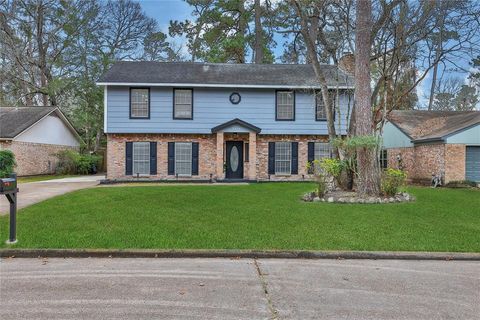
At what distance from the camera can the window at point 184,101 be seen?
61.4 feet

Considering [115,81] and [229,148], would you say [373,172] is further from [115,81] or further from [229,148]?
[115,81]

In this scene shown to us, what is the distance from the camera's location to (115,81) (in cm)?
1802

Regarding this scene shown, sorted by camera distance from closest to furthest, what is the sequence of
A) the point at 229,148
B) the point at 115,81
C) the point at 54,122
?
the point at 115,81, the point at 229,148, the point at 54,122

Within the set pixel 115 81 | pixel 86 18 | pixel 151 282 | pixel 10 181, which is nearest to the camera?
pixel 151 282

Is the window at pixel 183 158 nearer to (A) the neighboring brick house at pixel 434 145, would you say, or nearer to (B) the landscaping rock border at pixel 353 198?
(B) the landscaping rock border at pixel 353 198

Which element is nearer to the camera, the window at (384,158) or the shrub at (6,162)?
the shrub at (6,162)

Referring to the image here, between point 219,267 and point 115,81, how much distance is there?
14.9 metres

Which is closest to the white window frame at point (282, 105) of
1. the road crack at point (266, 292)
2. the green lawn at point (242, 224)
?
the green lawn at point (242, 224)

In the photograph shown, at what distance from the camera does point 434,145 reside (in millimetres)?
17844

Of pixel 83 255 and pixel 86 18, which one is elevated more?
pixel 86 18

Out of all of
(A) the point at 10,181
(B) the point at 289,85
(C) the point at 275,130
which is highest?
(B) the point at 289,85

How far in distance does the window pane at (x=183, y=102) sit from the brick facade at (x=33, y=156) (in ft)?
32.7

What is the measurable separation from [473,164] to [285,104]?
9004mm

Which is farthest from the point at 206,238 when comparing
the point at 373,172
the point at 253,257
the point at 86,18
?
the point at 86,18
